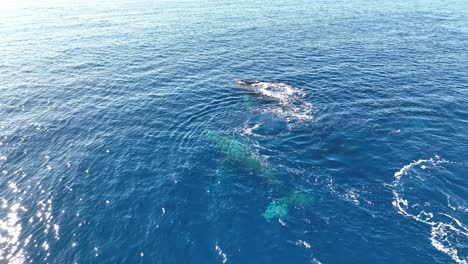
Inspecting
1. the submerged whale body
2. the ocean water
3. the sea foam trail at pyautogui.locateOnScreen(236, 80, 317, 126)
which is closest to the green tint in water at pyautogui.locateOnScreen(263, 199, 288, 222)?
the ocean water

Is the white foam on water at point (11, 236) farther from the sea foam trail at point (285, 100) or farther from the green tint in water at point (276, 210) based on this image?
the sea foam trail at point (285, 100)

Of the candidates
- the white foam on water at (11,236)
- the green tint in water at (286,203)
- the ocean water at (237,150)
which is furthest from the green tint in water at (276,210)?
the white foam on water at (11,236)

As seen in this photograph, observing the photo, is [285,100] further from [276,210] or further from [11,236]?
[11,236]

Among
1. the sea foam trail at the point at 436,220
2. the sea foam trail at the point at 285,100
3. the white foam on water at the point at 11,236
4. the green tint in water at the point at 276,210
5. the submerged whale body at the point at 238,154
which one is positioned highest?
the sea foam trail at the point at 285,100

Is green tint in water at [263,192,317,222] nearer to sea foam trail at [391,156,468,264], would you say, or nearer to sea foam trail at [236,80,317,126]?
sea foam trail at [391,156,468,264]

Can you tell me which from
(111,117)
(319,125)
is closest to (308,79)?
(319,125)

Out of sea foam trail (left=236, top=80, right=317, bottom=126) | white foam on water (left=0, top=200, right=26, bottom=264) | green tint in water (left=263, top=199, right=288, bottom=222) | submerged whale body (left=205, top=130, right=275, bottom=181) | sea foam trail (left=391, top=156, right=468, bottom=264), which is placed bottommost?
white foam on water (left=0, top=200, right=26, bottom=264)
